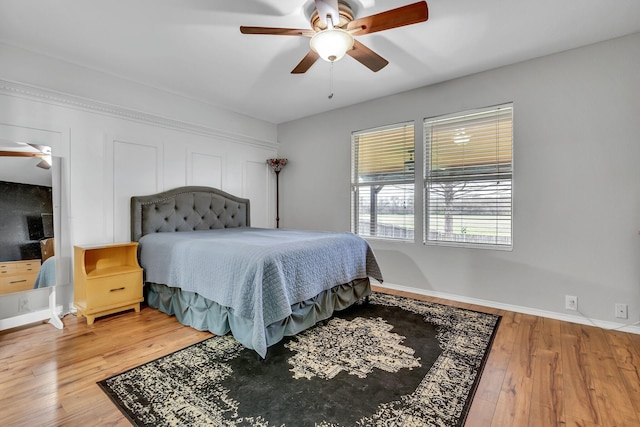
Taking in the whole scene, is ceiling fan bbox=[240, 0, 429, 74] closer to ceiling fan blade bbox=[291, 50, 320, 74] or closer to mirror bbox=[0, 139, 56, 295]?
ceiling fan blade bbox=[291, 50, 320, 74]

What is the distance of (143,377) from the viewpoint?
1872 mm

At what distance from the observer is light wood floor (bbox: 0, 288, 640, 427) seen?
61.1 inches

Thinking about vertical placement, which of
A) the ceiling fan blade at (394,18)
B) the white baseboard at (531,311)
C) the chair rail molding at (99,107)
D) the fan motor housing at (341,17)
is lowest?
the white baseboard at (531,311)

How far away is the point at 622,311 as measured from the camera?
2.59 m

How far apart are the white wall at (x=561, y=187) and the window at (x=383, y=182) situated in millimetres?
168

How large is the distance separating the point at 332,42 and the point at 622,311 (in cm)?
323

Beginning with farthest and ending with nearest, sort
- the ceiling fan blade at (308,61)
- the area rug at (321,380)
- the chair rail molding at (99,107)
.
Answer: the chair rail molding at (99,107) < the ceiling fan blade at (308,61) < the area rug at (321,380)

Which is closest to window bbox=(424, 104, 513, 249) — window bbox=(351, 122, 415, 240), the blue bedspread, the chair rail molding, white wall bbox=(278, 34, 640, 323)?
white wall bbox=(278, 34, 640, 323)

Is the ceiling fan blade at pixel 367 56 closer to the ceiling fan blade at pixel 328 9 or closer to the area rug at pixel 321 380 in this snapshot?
the ceiling fan blade at pixel 328 9

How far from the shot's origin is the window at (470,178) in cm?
317

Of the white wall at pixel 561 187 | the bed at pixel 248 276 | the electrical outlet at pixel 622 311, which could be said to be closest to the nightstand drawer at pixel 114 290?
the bed at pixel 248 276

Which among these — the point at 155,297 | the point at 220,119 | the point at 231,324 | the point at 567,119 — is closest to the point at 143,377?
the point at 231,324

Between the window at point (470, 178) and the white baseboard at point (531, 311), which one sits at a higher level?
the window at point (470, 178)

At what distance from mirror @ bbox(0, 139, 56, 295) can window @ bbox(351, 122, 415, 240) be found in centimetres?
334
